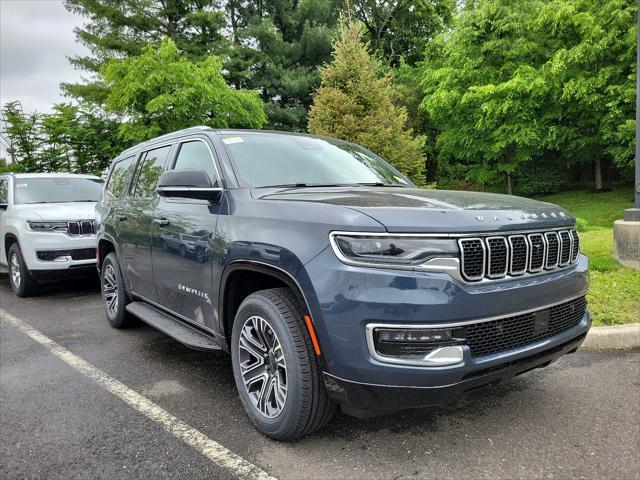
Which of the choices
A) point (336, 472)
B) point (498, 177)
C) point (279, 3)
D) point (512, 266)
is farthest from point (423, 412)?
point (279, 3)

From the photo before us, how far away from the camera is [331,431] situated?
3.01 metres

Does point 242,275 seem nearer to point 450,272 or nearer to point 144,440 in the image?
point 144,440

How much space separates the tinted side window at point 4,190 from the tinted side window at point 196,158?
519cm

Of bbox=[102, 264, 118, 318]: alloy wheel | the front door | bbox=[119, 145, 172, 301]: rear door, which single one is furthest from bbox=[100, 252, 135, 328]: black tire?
the front door

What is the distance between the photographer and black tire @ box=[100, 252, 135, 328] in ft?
16.8

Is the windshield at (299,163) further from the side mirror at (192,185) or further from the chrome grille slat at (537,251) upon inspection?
the chrome grille slat at (537,251)

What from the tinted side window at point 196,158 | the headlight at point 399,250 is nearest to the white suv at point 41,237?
the tinted side window at point 196,158

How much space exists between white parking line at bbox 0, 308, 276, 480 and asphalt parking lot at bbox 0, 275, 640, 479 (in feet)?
0.12

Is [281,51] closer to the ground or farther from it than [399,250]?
farther from it

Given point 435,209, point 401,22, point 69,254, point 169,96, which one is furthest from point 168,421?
point 401,22

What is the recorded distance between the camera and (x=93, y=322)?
228 inches

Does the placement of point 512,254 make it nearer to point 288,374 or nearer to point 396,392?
point 396,392

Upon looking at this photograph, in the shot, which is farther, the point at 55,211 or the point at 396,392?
the point at 55,211

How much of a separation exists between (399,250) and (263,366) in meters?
Result: 1.17
